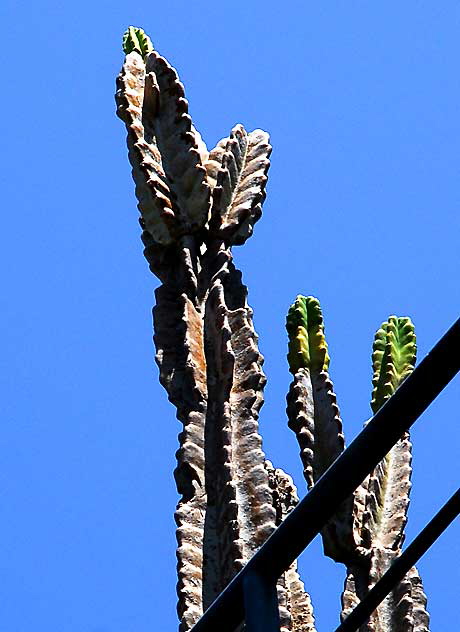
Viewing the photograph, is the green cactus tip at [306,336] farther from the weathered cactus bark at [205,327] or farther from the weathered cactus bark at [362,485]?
the weathered cactus bark at [205,327]

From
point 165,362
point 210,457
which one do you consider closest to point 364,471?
point 210,457

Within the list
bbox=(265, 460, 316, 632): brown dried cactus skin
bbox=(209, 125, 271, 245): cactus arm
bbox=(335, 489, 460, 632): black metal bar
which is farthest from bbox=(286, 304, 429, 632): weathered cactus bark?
bbox=(335, 489, 460, 632): black metal bar

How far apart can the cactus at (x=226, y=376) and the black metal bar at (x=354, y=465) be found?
1.99 meters

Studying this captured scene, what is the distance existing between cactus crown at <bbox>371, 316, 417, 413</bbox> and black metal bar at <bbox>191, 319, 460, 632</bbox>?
3.18 meters

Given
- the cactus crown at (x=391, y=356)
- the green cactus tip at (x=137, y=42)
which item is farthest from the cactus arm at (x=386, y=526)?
the green cactus tip at (x=137, y=42)

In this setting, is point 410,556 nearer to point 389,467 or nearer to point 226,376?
point 226,376

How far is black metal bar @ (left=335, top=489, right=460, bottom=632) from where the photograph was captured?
6.79 ft

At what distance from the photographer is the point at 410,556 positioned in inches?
82.9

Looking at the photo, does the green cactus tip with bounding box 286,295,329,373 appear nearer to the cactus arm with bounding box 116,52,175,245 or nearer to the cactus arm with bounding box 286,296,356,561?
the cactus arm with bounding box 286,296,356,561

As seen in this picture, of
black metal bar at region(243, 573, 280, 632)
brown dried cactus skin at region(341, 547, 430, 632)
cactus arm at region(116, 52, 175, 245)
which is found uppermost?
cactus arm at region(116, 52, 175, 245)

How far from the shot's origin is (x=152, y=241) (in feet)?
15.7

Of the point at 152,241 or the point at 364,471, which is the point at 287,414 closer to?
the point at 152,241

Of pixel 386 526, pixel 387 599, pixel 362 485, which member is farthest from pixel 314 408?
pixel 387 599

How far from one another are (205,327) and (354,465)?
2783 mm
